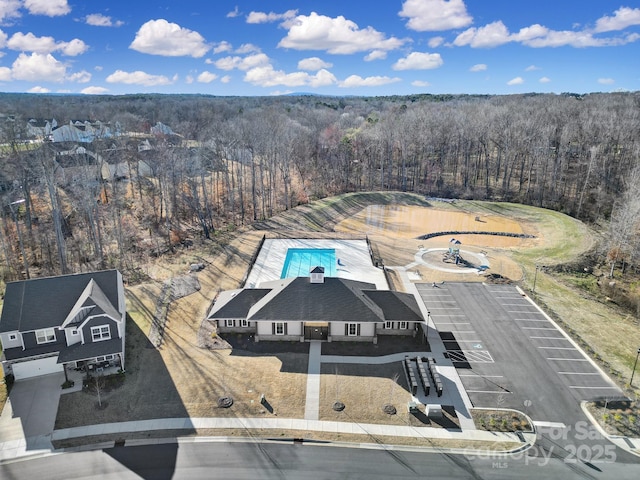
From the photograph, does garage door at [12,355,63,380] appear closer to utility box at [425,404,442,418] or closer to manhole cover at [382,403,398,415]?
manhole cover at [382,403,398,415]

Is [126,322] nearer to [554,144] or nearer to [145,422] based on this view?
[145,422]

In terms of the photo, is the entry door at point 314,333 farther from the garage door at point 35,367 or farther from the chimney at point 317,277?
the garage door at point 35,367

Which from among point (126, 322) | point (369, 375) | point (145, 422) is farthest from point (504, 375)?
point (126, 322)

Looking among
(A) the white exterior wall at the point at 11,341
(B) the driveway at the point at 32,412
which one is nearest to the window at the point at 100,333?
(B) the driveway at the point at 32,412

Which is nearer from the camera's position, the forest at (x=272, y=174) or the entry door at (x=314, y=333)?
the entry door at (x=314, y=333)

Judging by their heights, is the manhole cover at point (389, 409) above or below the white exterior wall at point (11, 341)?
below

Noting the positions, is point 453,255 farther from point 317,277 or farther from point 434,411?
point 434,411

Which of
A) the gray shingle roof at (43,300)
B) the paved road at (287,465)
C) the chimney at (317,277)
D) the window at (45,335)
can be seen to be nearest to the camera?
the paved road at (287,465)
